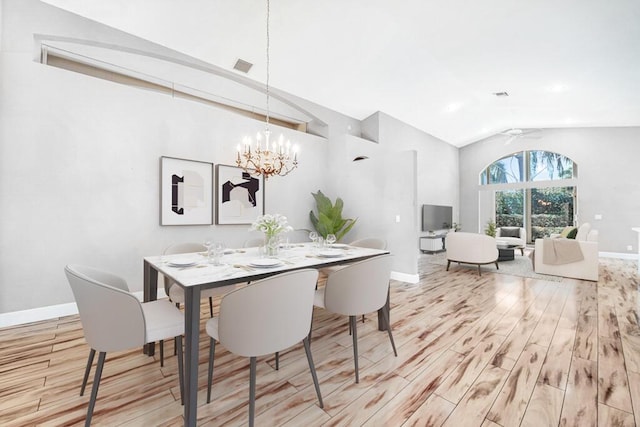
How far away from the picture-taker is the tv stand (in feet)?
24.4

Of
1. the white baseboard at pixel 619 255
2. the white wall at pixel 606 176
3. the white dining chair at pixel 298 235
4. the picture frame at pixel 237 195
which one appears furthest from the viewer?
the white wall at pixel 606 176

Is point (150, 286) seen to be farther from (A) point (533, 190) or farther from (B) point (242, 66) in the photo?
(A) point (533, 190)

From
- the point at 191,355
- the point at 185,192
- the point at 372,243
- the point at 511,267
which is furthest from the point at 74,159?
the point at 511,267

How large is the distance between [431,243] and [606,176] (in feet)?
15.5

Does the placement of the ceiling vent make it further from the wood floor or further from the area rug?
the area rug

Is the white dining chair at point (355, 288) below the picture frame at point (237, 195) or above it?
below

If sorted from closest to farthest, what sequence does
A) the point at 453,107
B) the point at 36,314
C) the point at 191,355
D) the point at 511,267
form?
the point at 191,355 → the point at 36,314 → the point at 511,267 → the point at 453,107

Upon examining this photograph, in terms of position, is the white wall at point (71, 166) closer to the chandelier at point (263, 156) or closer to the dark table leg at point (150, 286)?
the chandelier at point (263, 156)

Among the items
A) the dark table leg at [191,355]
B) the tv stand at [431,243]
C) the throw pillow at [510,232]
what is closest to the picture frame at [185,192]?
the dark table leg at [191,355]

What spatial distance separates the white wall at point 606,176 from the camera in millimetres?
6941

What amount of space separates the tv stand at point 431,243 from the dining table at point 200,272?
525 cm

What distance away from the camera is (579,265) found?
459 cm

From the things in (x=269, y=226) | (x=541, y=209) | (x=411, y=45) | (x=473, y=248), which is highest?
(x=411, y=45)

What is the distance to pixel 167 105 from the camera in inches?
143
